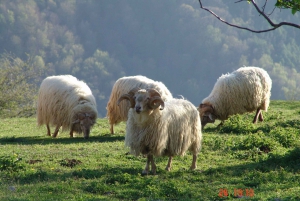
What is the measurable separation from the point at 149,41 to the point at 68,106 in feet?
385

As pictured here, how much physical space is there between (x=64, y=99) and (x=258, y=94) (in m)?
6.80

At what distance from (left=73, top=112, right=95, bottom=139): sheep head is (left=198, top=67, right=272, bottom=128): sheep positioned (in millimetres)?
3835

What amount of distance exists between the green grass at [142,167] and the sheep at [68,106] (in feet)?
3.11

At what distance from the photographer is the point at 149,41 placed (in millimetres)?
133000

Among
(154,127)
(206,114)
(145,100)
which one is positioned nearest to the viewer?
(145,100)

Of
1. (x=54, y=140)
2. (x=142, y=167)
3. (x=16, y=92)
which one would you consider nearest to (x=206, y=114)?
(x=54, y=140)

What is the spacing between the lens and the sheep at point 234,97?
57.4 ft

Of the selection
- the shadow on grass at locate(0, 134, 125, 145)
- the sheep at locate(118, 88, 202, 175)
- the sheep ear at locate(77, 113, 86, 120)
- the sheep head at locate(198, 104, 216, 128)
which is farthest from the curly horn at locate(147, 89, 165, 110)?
the sheep head at locate(198, 104, 216, 128)

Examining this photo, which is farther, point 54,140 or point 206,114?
point 206,114

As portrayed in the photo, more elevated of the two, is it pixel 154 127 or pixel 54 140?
pixel 154 127

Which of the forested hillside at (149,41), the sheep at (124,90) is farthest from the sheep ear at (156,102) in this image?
the forested hillside at (149,41)

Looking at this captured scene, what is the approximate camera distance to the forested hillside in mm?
119000

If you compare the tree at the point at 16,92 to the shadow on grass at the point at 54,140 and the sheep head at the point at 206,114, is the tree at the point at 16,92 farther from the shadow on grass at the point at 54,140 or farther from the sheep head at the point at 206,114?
the sheep head at the point at 206,114

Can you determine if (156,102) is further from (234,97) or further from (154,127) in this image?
(234,97)
